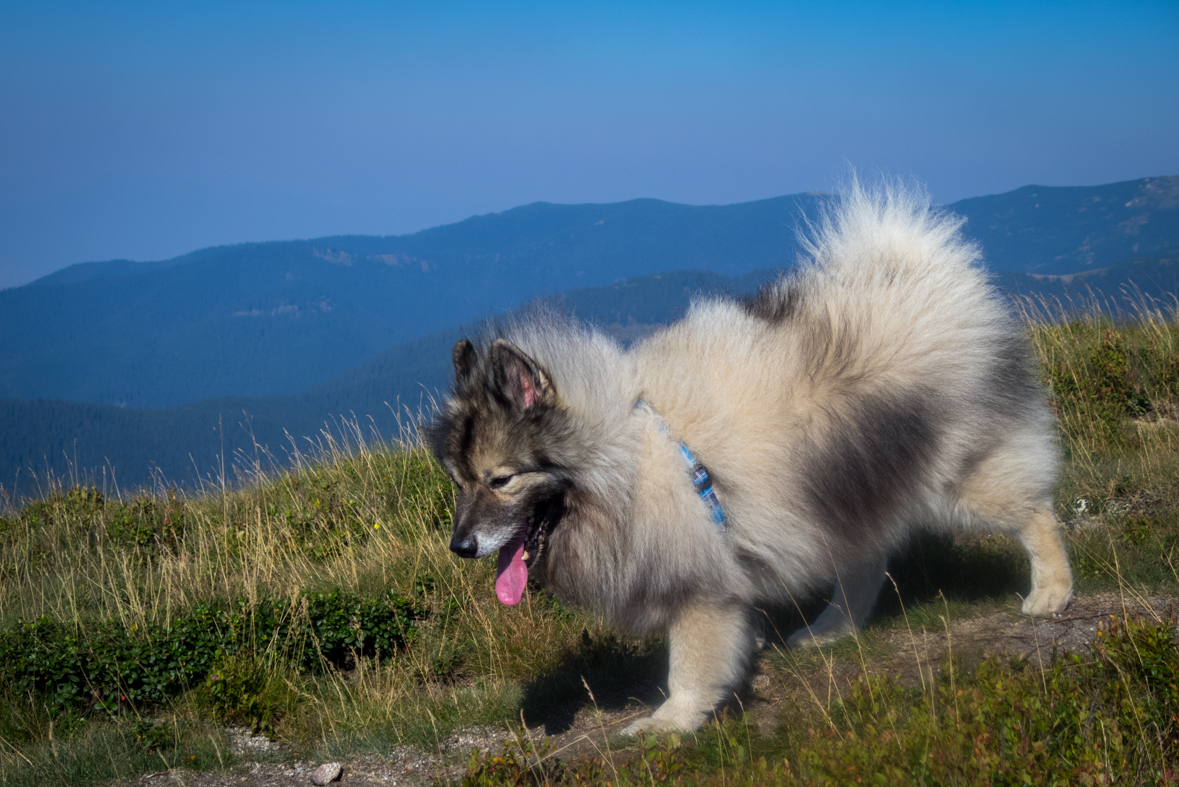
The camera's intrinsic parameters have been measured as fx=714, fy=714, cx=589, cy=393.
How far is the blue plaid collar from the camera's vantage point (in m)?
3.02

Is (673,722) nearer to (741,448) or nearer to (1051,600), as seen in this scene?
(741,448)

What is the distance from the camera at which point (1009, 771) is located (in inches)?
79.8

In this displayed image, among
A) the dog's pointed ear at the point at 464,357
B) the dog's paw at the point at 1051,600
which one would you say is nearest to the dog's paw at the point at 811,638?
the dog's paw at the point at 1051,600

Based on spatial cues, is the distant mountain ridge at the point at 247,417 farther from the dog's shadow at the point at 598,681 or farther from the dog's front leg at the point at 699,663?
the dog's shadow at the point at 598,681

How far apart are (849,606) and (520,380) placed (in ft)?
8.62

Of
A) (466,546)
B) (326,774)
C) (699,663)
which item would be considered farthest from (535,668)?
(466,546)

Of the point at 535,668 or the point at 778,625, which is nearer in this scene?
the point at 535,668

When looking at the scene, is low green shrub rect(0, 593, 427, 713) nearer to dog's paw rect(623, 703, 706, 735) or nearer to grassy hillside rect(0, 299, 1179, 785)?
grassy hillside rect(0, 299, 1179, 785)

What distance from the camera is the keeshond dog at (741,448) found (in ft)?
9.75

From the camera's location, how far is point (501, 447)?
2914mm

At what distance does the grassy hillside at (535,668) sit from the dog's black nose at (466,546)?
2.54ft

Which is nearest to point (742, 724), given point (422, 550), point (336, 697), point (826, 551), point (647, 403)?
point (826, 551)

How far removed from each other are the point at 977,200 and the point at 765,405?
21264 centimetres

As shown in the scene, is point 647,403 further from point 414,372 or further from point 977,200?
point 977,200
